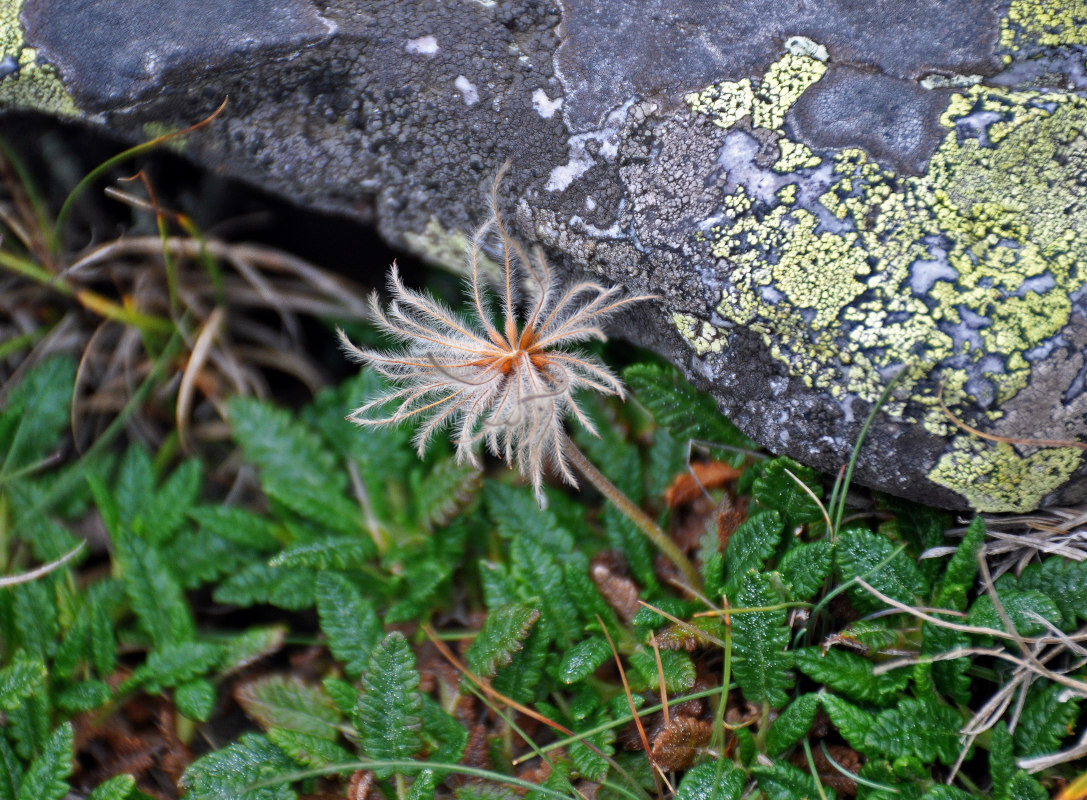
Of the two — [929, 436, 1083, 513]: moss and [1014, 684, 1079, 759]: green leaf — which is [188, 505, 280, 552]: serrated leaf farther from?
[1014, 684, 1079, 759]: green leaf

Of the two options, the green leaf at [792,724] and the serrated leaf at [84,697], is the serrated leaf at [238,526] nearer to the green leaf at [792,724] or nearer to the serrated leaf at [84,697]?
the serrated leaf at [84,697]

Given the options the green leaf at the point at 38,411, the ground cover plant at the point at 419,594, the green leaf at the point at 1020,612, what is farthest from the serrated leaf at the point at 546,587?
the green leaf at the point at 38,411

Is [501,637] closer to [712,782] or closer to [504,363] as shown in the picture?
[712,782]

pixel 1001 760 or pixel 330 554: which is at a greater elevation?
pixel 330 554

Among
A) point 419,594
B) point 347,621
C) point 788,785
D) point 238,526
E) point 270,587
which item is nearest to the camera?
point 788,785

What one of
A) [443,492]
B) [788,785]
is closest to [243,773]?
[443,492]

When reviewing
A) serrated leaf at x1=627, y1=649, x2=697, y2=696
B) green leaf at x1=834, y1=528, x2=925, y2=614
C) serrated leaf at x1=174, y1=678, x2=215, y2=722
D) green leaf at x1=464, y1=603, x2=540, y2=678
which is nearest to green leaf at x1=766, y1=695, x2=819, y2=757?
serrated leaf at x1=627, y1=649, x2=697, y2=696
